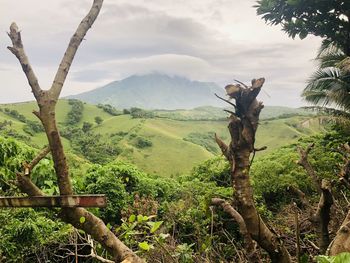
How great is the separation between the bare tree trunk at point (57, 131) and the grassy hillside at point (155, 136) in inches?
1837

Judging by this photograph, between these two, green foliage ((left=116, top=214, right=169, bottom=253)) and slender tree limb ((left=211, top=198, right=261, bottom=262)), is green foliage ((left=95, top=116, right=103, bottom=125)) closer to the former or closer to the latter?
green foliage ((left=116, top=214, right=169, bottom=253))

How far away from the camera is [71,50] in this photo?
2510mm

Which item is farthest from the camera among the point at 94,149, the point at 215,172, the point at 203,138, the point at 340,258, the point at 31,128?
the point at 203,138

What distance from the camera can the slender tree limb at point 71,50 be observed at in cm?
244

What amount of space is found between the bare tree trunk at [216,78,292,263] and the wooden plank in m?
0.95

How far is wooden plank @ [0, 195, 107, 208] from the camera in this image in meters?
2.35

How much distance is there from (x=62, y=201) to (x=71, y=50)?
1.01 m

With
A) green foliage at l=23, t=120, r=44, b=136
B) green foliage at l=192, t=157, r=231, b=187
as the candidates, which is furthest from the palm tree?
green foliage at l=23, t=120, r=44, b=136

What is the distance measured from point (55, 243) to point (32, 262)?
1010 mm

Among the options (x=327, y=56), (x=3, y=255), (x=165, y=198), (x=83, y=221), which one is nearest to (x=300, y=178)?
(x=327, y=56)

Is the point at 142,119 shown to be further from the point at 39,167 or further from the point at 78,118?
the point at 39,167

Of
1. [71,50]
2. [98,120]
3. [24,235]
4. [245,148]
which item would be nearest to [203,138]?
[98,120]

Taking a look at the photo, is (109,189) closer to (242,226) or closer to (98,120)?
(242,226)

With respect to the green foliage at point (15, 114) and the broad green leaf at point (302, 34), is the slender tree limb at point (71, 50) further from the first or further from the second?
the green foliage at point (15, 114)
